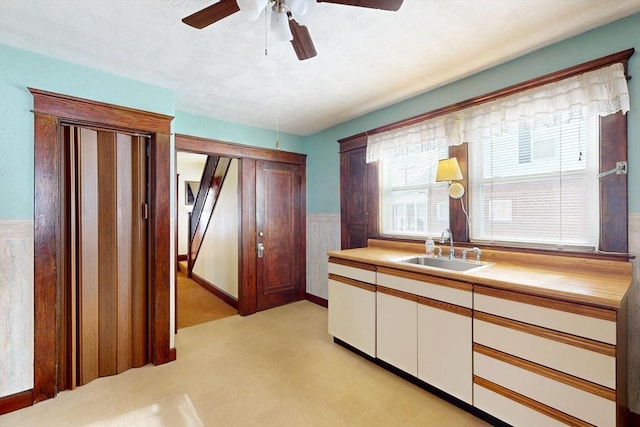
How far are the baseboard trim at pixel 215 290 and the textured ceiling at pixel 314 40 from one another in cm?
280

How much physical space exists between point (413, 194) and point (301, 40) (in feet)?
6.62

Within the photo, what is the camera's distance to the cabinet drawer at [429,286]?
1.94 metres

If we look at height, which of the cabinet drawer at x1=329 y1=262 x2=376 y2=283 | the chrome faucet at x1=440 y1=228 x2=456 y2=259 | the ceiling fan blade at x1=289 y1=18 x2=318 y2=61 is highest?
the ceiling fan blade at x1=289 y1=18 x2=318 y2=61

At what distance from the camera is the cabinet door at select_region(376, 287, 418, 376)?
7.34ft

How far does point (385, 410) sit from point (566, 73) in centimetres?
266

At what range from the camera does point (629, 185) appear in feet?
5.87

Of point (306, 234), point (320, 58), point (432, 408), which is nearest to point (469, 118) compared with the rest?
point (320, 58)

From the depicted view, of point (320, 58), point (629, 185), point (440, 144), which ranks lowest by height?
point (629, 185)

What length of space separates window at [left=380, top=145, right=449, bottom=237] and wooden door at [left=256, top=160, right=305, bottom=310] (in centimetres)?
151

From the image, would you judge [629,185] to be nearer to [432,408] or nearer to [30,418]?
[432,408]

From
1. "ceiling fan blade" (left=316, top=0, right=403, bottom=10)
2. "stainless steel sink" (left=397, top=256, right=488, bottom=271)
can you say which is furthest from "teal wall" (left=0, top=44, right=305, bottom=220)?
"stainless steel sink" (left=397, top=256, right=488, bottom=271)

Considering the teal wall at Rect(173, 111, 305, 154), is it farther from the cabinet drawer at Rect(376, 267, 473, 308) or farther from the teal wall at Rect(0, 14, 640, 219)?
the cabinet drawer at Rect(376, 267, 473, 308)

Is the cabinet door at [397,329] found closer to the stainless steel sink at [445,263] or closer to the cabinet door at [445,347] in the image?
the cabinet door at [445,347]

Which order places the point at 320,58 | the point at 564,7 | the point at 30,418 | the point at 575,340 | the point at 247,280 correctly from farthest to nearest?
1. the point at 247,280
2. the point at 320,58
3. the point at 30,418
4. the point at 564,7
5. the point at 575,340
